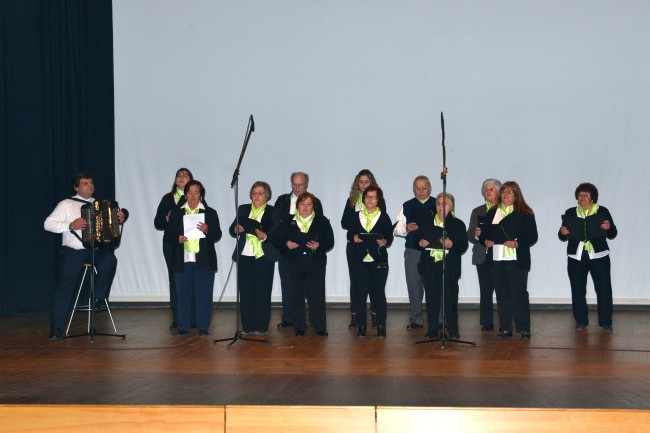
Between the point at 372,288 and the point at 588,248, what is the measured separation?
2000 millimetres

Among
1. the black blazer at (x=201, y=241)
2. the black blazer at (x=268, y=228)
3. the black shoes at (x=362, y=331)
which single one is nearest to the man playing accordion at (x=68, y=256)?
the black blazer at (x=201, y=241)

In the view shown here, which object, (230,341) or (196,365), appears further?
(230,341)

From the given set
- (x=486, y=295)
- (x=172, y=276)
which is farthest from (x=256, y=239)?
(x=486, y=295)

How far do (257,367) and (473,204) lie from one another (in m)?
4.18

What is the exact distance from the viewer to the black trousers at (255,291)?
8.38 m

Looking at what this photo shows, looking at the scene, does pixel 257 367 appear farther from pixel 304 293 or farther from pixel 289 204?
pixel 289 204

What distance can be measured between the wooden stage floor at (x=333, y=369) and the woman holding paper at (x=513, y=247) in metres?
0.18

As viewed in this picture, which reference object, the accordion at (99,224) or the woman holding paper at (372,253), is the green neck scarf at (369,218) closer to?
the woman holding paper at (372,253)

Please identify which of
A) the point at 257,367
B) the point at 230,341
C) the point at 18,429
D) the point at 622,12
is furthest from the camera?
the point at 622,12

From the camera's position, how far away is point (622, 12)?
9.94 metres

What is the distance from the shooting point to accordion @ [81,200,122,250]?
787cm

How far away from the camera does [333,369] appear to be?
6.53 m

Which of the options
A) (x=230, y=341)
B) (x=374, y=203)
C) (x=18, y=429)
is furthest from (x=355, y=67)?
(x=18, y=429)

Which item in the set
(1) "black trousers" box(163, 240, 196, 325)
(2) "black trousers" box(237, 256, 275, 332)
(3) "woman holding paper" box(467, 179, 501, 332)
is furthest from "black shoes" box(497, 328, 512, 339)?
(1) "black trousers" box(163, 240, 196, 325)
